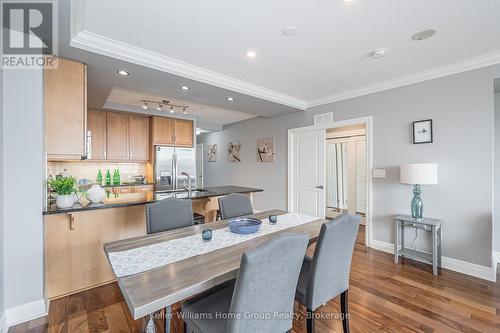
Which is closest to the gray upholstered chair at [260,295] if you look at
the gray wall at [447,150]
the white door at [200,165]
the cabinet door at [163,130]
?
the gray wall at [447,150]

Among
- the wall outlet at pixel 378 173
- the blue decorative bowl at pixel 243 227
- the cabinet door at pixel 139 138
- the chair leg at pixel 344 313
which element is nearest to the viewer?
the chair leg at pixel 344 313

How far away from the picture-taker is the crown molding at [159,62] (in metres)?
2.13

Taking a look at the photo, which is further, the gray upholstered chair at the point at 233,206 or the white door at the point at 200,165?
the white door at the point at 200,165

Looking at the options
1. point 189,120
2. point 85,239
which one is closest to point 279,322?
point 85,239

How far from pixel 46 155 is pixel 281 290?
247 cm

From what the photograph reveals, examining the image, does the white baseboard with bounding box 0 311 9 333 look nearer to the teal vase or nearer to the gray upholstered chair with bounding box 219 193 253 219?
the gray upholstered chair with bounding box 219 193 253 219

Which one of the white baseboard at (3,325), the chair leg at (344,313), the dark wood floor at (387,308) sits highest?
the chair leg at (344,313)

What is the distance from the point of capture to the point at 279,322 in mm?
1260

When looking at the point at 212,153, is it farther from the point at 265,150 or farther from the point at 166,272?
the point at 166,272

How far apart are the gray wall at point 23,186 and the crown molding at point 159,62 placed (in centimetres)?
50

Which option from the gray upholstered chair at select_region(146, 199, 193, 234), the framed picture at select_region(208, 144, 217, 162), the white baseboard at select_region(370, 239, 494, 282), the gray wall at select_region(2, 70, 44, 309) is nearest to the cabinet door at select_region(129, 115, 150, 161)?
the framed picture at select_region(208, 144, 217, 162)

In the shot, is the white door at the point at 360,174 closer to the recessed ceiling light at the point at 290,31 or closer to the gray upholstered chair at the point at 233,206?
the gray upholstered chair at the point at 233,206

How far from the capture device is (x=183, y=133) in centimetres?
546

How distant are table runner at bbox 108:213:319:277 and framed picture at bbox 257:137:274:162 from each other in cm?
329
